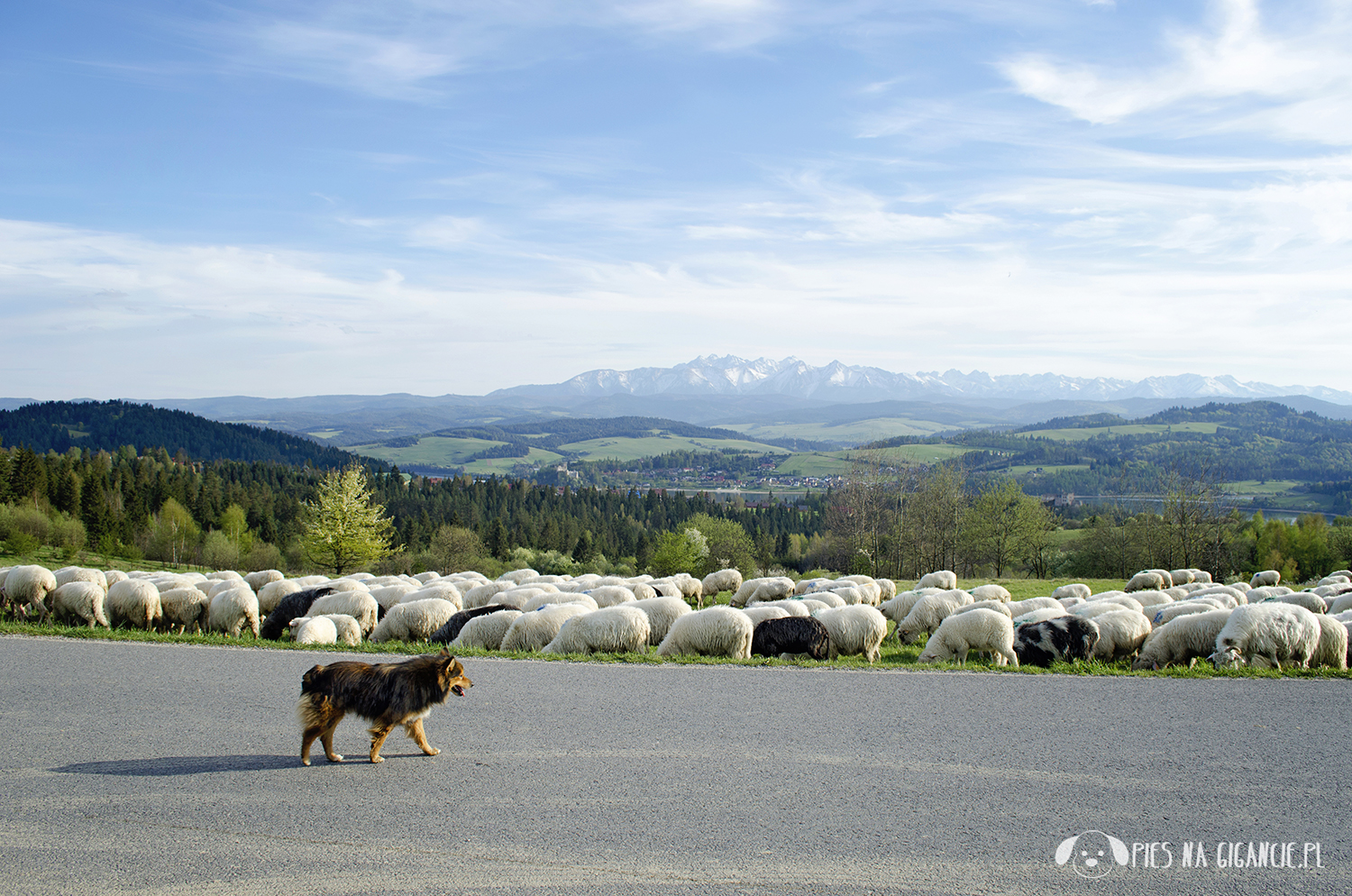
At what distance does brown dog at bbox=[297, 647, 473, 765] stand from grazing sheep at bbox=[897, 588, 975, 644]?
14498 millimetres

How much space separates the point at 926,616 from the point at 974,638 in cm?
475

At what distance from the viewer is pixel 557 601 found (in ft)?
58.7

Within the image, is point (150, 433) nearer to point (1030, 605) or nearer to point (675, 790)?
point (1030, 605)

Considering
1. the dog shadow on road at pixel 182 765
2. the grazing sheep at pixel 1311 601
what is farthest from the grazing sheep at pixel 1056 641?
the dog shadow on road at pixel 182 765

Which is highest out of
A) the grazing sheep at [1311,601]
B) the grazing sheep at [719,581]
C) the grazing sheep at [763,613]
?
the grazing sheep at [1311,601]

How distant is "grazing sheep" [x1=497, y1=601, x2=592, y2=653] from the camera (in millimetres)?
15320

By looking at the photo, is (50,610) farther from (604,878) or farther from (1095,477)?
(1095,477)

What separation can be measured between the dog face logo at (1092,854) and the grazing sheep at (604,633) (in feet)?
30.7

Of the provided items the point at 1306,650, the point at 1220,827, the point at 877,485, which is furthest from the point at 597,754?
the point at 877,485

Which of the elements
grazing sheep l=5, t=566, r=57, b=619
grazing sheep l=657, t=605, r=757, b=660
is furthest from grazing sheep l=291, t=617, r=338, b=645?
grazing sheep l=5, t=566, r=57, b=619

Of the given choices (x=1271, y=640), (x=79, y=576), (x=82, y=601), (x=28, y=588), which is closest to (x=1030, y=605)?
(x=1271, y=640)

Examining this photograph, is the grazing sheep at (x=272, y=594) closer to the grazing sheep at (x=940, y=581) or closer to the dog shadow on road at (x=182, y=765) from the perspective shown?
the dog shadow on road at (x=182, y=765)

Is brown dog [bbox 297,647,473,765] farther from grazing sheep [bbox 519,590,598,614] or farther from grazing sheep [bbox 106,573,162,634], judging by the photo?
grazing sheep [bbox 106,573,162,634]

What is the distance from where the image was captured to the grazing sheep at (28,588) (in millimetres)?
17859
